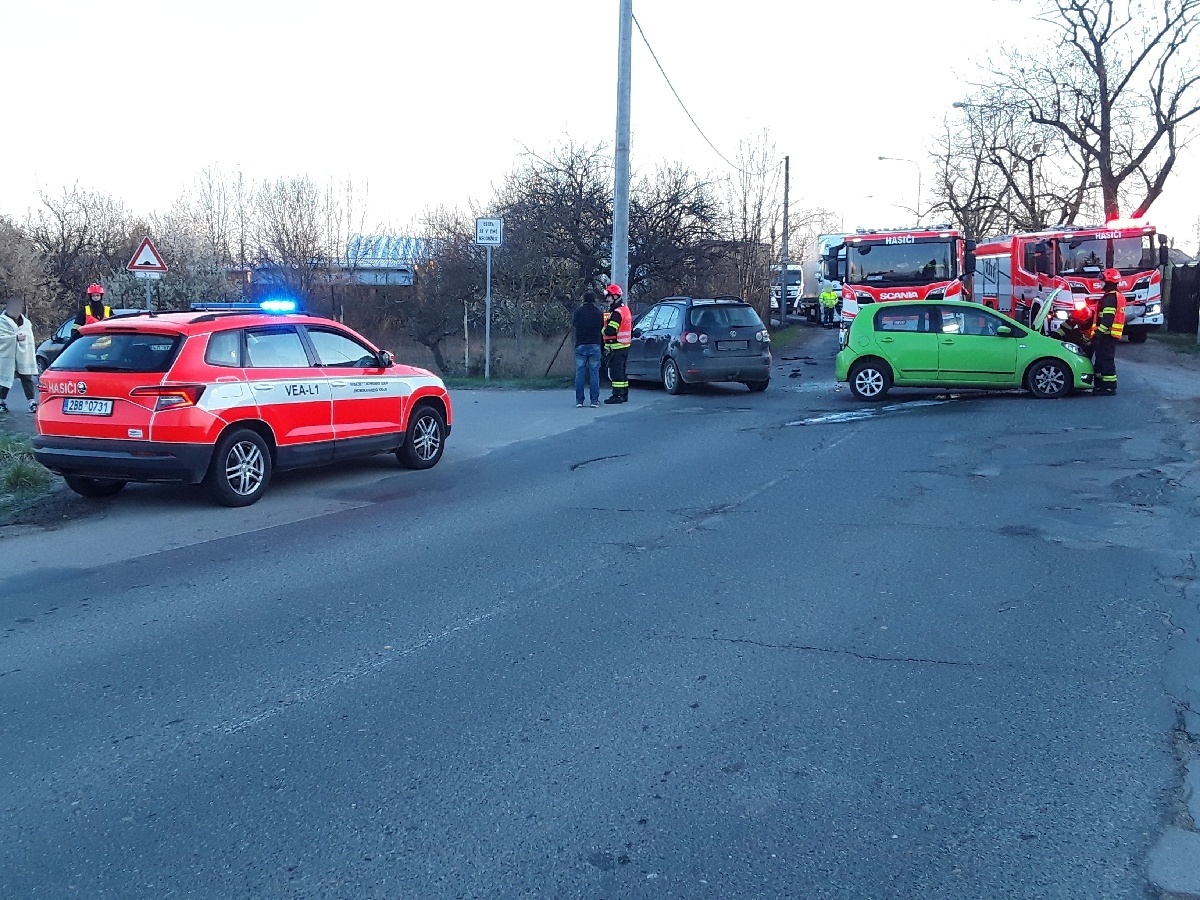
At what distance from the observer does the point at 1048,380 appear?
55.3 ft

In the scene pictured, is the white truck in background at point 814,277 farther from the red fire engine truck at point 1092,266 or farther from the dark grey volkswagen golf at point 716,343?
the dark grey volkswagen golf at point 716,343

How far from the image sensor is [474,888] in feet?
11.3

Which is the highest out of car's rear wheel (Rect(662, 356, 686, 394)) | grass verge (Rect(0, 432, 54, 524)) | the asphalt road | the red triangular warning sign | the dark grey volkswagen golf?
the red triangular warning sign

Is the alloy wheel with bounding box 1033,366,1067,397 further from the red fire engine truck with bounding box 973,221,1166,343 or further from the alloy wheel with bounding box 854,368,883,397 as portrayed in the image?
the red fire engine truck with bounding box 973,221,1166,343

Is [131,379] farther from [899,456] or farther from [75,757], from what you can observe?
[899,456]

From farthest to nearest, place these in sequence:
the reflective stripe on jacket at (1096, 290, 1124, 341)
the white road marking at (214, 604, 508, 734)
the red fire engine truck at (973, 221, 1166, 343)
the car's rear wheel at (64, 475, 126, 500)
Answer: the red fire engine truck at (973, 221, 1166, 343), the reflective stripe on jacket at (1096, 290, 1124, 341), the car's rear wheel at (64, 475, 126, 500), the white road marking at (214, 604, 508, 734)

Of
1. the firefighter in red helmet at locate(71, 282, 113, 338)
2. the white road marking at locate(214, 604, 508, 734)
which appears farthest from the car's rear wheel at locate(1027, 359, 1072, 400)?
the firefighter in red helmet at locate(71, 282, 113, 338)

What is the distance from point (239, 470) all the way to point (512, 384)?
1158cm

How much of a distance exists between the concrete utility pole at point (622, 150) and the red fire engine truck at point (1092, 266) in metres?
11.2

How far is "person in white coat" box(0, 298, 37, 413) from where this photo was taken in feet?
52.0

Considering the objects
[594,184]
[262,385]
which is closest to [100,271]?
[594,184]

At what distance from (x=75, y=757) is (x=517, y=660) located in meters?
2.00

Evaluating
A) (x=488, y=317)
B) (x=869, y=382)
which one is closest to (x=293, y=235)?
(x=488, y=317)

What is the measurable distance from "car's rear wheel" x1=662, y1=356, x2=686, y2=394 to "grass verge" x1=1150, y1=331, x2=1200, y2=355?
15.4 metres
